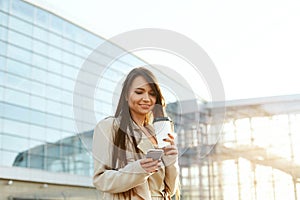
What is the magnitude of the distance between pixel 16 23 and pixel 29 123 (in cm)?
382

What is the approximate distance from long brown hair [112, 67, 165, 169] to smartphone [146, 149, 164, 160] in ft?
0.54

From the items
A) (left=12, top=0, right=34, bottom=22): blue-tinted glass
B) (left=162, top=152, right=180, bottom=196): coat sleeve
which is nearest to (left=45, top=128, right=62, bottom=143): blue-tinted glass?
(left=12, top=0, right=34, bottom=22): blue-tinted glass

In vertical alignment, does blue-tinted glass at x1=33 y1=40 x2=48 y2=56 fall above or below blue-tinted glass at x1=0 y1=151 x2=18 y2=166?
above

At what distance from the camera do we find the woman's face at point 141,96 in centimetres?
174

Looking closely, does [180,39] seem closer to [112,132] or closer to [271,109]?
[112,132]

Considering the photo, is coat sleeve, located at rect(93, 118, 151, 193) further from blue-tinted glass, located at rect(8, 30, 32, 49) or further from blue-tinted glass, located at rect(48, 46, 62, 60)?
blue-tinted glass, located at rect(48, 46, 62, 60)

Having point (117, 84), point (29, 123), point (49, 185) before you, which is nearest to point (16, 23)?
point (29, 123)

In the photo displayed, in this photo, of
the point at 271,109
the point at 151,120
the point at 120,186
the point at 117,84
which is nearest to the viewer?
the point at 120,186

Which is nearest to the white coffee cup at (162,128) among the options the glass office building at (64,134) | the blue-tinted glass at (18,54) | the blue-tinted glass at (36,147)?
the glass office building at (64,134)

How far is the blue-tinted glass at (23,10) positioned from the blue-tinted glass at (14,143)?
15.4 feet

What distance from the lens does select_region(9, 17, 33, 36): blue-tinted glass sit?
21734 millimetres

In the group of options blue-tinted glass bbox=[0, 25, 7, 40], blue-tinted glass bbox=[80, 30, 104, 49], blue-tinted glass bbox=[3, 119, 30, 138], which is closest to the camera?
blue-tinted glass bbox=[3, 119, 30, 138]

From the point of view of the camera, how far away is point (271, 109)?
2550 cm

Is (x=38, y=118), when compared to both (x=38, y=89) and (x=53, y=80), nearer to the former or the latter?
(x=38, y=89)
